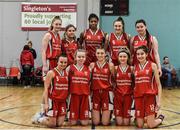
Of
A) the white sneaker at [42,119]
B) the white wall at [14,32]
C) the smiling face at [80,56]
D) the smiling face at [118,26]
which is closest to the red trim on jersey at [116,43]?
the smiling face at [118,26]

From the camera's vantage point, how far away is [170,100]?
8.45 metres

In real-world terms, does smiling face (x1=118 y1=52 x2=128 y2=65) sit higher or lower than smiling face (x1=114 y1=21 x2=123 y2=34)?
lower

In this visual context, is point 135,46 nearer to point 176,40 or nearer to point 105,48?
point 105,48

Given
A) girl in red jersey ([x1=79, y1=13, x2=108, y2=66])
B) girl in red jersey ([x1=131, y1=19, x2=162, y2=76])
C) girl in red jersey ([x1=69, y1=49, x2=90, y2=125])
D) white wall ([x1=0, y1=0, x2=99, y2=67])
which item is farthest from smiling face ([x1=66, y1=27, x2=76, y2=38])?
white wall ([x1=0, y1=0, x2=99, y2=67])

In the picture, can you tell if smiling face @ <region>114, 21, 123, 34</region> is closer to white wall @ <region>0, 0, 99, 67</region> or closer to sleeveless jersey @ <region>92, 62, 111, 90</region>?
sleeveless jersey @ <region>92, 62, 111, 90</region>

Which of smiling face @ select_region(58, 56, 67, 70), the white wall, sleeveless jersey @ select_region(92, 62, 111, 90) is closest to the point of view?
smiling face @ select_region(58, 56, 67, 70)

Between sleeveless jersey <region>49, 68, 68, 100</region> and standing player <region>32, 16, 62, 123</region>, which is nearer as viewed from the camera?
sleeveless jersey <region>49, 68, 68, 100</region>

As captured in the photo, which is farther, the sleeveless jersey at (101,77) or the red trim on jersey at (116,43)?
the red trim on jersey at (116,43)

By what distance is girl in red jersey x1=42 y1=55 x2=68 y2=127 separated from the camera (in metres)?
5.29

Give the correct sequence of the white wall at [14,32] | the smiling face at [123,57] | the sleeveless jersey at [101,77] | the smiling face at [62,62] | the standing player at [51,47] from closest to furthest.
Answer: the smiling face at [62,62] < the smiling face at [123,57] < the sleeveless jersey at [101,77] < the standing player at [51,47] < the white wall at [14,32]

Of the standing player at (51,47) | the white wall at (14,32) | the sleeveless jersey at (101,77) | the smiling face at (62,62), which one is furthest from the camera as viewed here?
the white wall at (14,32)

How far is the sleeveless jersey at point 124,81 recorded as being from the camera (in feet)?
17.7

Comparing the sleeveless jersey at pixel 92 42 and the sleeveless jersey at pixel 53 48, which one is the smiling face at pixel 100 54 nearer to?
the sleeveless jersey at pixel 92 42

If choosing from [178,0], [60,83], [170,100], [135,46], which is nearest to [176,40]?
[178,0]
